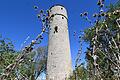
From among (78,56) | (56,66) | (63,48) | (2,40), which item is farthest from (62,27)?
(78,56)

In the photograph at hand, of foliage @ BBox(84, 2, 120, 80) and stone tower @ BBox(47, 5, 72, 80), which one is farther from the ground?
stone tower @ BBox(47, 5, 72, 80)

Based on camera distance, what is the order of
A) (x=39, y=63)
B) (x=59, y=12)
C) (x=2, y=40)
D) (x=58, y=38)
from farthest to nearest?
1. (x=39, y=63)
2. (x=2, y=40)
3. (x=59, y=12)
4. (x=58, y=38)

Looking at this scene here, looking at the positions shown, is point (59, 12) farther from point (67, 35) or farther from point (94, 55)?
point (94, 55)

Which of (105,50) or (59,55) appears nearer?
(105,50)

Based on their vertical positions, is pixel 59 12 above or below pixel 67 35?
above

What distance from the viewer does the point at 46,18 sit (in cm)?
151

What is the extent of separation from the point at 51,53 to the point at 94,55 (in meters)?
17.0

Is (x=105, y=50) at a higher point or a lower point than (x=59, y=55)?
lower

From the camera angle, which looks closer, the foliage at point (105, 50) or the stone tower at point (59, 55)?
the foliage at point (105, 50)

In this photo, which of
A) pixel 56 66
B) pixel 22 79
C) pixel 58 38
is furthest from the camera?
pixel 58 38

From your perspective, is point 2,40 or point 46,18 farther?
point 2,40

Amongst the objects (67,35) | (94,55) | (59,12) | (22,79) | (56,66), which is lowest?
(22,79)

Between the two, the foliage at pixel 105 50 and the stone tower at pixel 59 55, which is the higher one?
the stone tower at pixel 59 55

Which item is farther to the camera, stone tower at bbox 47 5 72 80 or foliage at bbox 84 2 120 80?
stone tower at bbox 47 5 72 80
